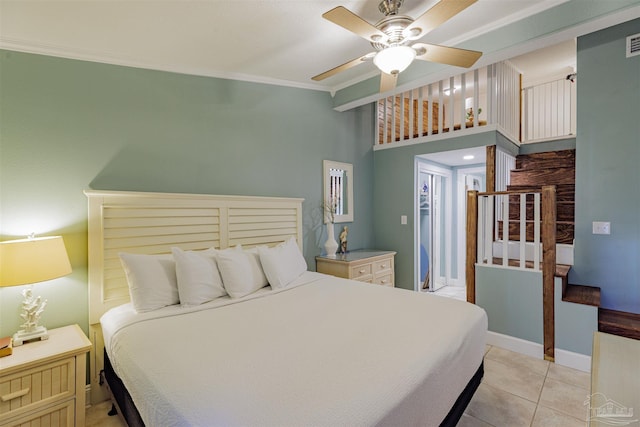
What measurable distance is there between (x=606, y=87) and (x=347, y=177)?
277cm

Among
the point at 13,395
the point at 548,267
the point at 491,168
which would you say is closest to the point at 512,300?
the point at 548,267

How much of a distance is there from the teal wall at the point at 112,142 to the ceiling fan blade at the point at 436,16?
6.16 feet

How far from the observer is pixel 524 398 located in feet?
6.95

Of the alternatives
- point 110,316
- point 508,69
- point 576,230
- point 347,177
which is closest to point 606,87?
A: point 576,230

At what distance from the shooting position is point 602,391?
1.14 m

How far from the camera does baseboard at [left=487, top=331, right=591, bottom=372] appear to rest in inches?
97.5

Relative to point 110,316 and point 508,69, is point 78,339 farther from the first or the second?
point 508,69

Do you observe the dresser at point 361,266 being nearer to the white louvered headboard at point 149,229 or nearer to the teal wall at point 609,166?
the white louvered headboard at point 149,229

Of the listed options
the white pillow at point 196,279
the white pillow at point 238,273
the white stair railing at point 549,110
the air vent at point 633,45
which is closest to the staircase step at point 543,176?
the white stair railing at point 549,110

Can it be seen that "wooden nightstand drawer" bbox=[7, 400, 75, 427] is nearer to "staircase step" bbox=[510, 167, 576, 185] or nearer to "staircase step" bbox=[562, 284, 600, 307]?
"staircase step" bbox=[562, 284, 600, 307]

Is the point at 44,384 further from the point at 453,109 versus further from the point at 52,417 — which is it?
the point at 453,109

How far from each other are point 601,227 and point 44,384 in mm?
4388

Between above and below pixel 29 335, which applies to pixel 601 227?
above

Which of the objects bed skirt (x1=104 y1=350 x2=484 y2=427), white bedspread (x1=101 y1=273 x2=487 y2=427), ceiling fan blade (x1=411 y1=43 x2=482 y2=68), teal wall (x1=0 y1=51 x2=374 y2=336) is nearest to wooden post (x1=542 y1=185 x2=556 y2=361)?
bed skirt (x1=104 y1=350 x2=484 y2=427)
